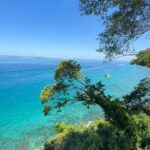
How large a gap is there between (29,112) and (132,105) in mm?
16698

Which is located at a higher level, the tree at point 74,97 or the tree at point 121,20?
the tree at point 121,20

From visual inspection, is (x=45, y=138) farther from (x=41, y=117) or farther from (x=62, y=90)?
(x=62, y=90)

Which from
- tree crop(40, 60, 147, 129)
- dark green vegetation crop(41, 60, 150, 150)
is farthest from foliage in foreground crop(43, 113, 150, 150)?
tree crop(40, 60, 147, 129)

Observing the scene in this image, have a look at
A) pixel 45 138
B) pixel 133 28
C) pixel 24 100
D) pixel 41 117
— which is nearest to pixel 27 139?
pixel 45 138

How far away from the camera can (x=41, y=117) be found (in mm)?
27219

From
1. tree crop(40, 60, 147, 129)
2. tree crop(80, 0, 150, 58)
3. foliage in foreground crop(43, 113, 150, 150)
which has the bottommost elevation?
foliage in foreground crop(43, 113, 150, 150)

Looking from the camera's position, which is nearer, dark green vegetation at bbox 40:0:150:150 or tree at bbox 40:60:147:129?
dark green vegetation at bbox 40:0:150:150

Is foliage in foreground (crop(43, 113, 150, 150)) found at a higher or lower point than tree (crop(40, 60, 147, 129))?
lower

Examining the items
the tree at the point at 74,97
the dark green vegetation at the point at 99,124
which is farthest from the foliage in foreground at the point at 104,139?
the tree at the point at 74,97

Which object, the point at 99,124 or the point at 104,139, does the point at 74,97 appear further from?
the point at 104,139

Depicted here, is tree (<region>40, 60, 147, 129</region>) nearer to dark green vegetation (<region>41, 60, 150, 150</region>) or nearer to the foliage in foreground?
dark green vegetation (<region>41, 60, 150, 150</region>)

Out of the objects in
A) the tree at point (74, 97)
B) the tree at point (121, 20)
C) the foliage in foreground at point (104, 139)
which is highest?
the tree at point (121, 20)

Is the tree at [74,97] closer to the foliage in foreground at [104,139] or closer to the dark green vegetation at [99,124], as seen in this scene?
the dark green vegetation at [99,124]

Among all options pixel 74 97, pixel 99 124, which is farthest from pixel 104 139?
pixel 74 97
